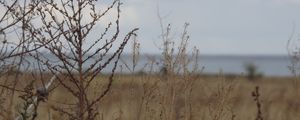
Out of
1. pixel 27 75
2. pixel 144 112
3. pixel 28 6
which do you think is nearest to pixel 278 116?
pixel 144 112

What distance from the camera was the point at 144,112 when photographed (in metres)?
5.62

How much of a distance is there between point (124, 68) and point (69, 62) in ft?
5.40

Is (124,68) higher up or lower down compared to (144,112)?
higher up

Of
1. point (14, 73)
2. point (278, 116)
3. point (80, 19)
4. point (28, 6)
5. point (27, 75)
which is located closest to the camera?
point (80, 19)

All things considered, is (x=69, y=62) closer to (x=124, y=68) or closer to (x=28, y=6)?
(x=28, y=6)

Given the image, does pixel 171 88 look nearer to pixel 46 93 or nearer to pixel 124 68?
pixel 124 68

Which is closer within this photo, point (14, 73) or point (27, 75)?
point (14, 73)

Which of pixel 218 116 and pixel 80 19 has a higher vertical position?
pixel 80 19

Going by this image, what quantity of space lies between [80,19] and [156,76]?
1.70 metres

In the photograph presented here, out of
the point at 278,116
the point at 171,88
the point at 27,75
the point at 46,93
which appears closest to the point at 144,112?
the point at 171,88

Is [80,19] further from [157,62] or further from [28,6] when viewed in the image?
[157,62]

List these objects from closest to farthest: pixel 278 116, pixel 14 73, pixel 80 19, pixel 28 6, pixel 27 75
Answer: pixel 80 19, pixel 28 6, pixel 14 73, pixel 27 75, pixel 278 116

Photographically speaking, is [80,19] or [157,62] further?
[157,62]

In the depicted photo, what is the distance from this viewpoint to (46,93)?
4.03m
